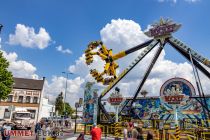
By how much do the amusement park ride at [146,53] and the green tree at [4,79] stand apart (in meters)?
14.0

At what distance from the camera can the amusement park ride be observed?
2713 cm

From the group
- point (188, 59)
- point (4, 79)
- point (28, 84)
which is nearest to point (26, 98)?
point (28, 84)

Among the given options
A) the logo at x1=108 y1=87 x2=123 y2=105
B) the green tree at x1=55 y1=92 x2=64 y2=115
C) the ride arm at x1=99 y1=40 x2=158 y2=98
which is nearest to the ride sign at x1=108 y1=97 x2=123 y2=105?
the logo at x1=108 y1=87 x2=123 y2=105

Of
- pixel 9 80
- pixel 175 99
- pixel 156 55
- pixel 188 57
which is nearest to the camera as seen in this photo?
pixel 175 99

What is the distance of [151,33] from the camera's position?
3070 centimetres

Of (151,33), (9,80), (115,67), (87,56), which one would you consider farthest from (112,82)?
(9,80)

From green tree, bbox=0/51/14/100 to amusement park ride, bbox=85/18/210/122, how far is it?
1402 centimetres

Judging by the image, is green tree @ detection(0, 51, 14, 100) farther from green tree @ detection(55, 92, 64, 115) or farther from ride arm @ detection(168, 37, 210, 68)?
green tree @ detection(55, 92, 64, 115)

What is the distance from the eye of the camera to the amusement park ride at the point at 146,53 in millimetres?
27134

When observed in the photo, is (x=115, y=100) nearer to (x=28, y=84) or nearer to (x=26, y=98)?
(x=26, y=98)

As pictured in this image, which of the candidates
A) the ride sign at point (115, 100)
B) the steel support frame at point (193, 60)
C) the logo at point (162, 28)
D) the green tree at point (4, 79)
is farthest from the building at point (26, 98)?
the steel support frame at point (193, 60)

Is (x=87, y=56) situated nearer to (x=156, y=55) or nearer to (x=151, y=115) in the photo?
(x=156, y=55)

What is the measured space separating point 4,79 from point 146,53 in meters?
23.0

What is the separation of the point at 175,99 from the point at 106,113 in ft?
45.2
